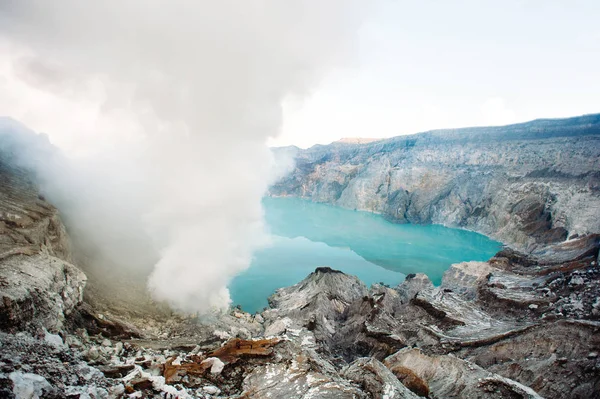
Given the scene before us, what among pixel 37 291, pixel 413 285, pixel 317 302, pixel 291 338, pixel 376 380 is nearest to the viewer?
pixel 376 380

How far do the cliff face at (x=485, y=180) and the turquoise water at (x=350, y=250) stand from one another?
603 centimetres

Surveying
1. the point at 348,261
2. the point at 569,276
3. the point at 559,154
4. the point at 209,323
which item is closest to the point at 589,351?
the point at 569,276

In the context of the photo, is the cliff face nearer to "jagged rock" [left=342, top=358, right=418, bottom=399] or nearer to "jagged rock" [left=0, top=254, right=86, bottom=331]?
"jagged rock" [left=342, top=358, right=418, bottom=399]

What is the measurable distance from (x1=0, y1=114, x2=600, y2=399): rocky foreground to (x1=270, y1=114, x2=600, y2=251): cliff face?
31.1m

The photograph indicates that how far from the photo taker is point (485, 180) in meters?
69.4

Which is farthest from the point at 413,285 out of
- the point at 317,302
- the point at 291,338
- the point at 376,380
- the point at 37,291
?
the point at 37,291

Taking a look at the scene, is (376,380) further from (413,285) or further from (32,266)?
(413,285)

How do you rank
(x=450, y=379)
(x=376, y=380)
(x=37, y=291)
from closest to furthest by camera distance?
(x=376, y=380)
(x=37, y=291)
(x=450, y=379)

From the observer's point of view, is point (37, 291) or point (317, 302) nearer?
point (37, 291)

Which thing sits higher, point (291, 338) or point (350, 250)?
point (291, 338)

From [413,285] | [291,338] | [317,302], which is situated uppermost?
[291,338]

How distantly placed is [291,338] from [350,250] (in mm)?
33787

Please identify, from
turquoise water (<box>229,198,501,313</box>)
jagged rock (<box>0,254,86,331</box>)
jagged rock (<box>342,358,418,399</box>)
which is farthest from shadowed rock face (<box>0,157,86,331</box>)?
turquoise water (<box>229,198,501,313</box>)

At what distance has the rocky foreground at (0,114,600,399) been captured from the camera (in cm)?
607
